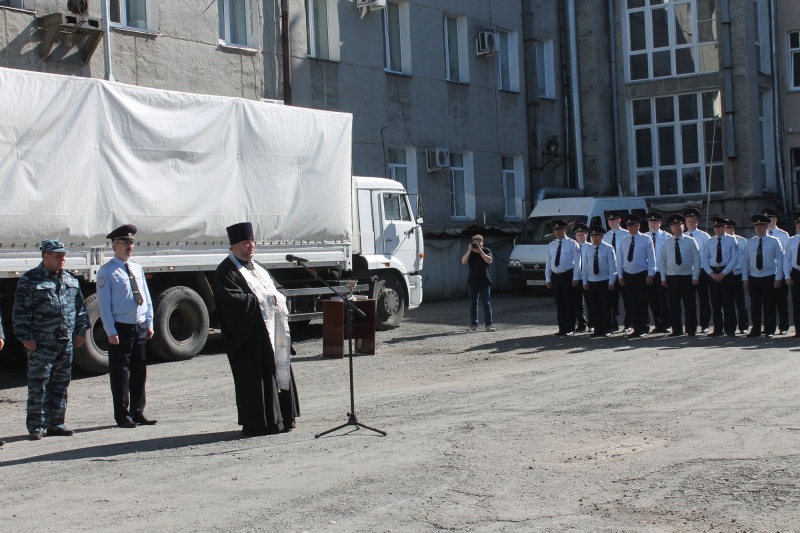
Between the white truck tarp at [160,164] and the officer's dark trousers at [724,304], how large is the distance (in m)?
6.26

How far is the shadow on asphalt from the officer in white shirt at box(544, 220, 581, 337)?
30.1 ft

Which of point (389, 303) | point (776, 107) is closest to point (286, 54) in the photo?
point (389, 303)

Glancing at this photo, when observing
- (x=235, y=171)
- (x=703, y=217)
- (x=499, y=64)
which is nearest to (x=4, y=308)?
(x=235, y=171)

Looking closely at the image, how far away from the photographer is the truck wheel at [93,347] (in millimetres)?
14023

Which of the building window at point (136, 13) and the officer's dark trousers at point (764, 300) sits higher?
the building window at point (136, 13)

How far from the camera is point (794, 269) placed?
627 inches

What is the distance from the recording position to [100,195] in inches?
559

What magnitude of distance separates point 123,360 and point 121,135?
541 cm

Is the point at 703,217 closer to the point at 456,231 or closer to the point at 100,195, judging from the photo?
the point at 456,231

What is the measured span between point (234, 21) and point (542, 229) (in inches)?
379

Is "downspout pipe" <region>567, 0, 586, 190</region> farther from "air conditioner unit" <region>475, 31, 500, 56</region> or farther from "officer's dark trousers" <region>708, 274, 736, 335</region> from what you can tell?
"officer's dark trousers" <region>708, 274, 736, 335</region>

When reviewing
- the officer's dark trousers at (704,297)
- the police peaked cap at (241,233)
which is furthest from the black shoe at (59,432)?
the officer's dark trousers at (704,297)

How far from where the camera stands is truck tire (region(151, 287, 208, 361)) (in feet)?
49.3

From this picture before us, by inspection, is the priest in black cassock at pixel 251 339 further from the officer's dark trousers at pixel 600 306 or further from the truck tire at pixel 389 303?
the truck tire at pixel 389 303
